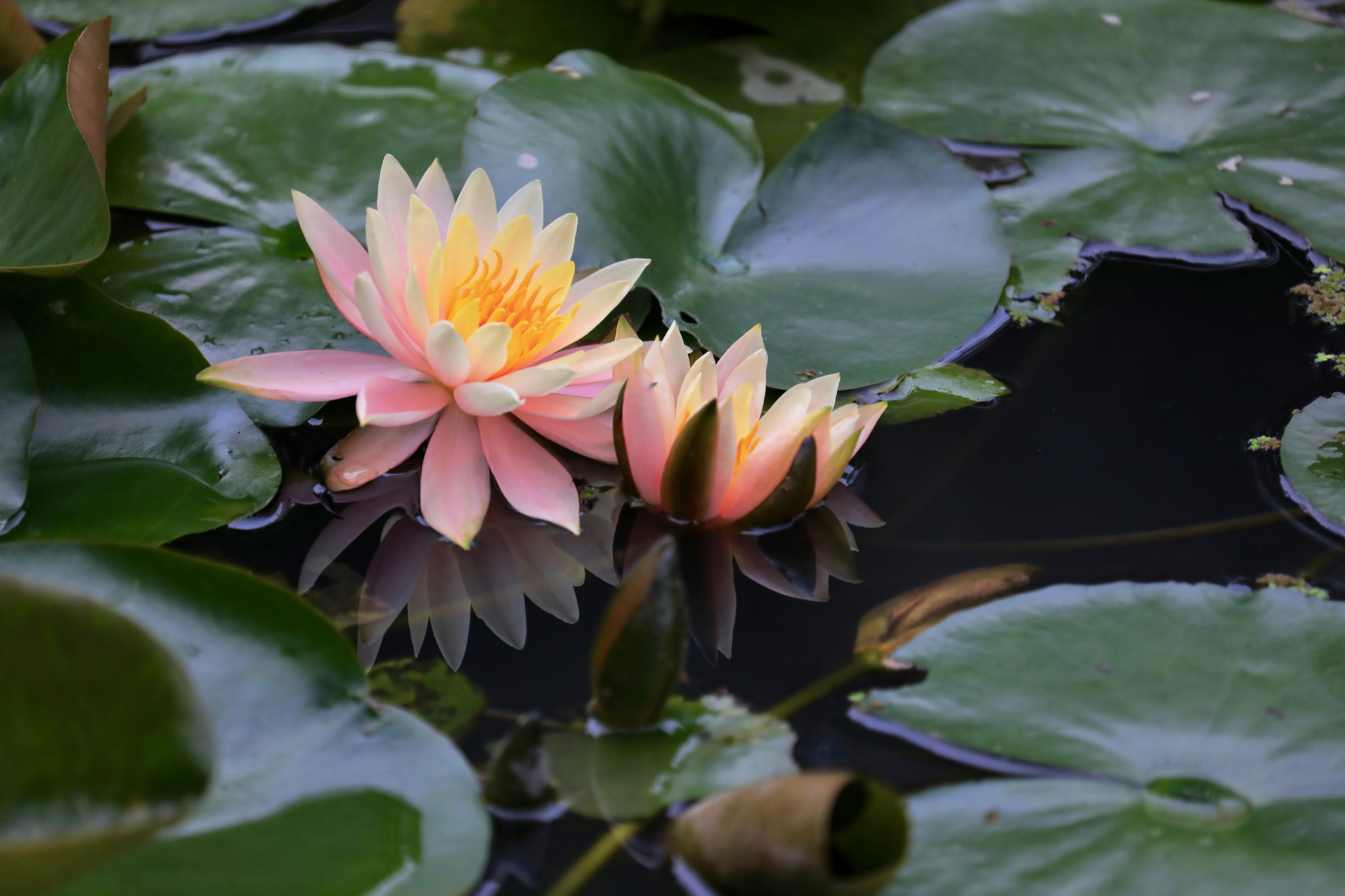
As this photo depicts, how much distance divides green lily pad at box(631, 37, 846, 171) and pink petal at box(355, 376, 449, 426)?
1.18m

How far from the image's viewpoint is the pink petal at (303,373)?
146 centimetres

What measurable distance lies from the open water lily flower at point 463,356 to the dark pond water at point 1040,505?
6.4 inches

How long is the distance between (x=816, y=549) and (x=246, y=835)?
2.98ft

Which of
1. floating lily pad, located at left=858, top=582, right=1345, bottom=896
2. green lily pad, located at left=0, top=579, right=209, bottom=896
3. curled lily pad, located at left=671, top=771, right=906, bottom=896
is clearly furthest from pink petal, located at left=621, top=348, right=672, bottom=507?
green lily pad, located at left=0, top=579, right=209, bottom=896

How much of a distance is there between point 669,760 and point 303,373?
0.82m

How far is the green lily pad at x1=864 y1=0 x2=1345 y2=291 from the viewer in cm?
214

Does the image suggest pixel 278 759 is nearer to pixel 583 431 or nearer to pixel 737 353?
pixel 583 431

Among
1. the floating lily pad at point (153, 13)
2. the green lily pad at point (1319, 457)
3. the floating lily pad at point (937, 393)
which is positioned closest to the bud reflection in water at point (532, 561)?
the floating lily pad at point (937, 393)

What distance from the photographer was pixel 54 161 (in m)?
1.60

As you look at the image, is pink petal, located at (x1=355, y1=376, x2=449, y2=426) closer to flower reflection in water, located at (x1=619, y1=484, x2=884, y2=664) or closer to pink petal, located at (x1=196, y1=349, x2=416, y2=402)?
pink petal, located at (x1=196, y1=349, x2=416, y2=402)

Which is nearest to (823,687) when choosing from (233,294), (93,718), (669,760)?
(669,760)

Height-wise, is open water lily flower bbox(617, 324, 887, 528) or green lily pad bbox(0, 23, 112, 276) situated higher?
green lily pad bbox(0, 23, 112, 276)

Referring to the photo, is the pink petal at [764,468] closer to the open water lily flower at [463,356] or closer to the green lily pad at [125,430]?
the open water lily flower at [463,356]

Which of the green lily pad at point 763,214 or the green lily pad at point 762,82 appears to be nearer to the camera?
the green lily pad at point 763,214
